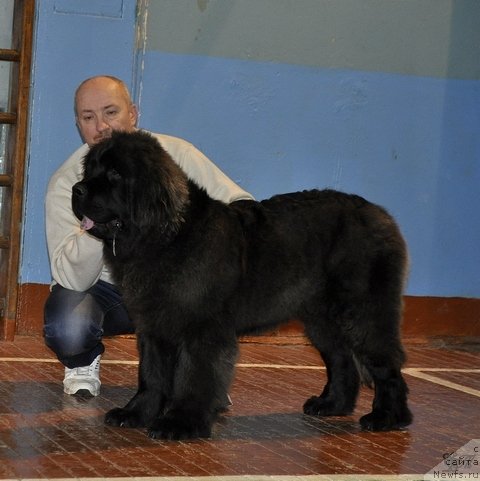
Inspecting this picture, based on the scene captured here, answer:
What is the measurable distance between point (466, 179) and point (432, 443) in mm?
3785

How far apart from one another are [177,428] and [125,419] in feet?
1.18

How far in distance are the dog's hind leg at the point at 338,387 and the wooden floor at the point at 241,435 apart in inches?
3.1

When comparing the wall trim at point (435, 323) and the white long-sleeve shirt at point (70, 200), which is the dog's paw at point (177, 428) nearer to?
the white long-sleeve shirt at point (70, 200)

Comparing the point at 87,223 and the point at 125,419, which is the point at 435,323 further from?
the point at 87,223

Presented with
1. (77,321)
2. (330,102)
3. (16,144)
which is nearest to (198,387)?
(77,321)

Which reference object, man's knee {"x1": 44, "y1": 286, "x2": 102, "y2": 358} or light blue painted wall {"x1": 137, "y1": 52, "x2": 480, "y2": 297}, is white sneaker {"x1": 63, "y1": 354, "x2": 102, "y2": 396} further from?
light blue painted wall {"x1": 137, "y1": 52, "x2": 480, "y2": 297}

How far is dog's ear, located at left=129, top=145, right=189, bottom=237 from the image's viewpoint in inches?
174

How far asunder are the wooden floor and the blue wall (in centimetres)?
162

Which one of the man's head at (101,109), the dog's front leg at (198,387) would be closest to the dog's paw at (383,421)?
the dog's front leg at (198,387)

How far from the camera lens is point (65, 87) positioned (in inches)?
287

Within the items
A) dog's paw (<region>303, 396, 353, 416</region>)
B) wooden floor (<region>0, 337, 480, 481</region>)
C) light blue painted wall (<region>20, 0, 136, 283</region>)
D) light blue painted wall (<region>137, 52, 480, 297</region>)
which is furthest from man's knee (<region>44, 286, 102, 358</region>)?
light blue painted wall (<region>137, 52, 480, 297</region>)

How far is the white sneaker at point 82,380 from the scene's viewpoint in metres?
5.57

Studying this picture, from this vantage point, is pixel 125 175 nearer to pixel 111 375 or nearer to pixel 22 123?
pixel 111 375

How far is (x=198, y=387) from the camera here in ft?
14.9
